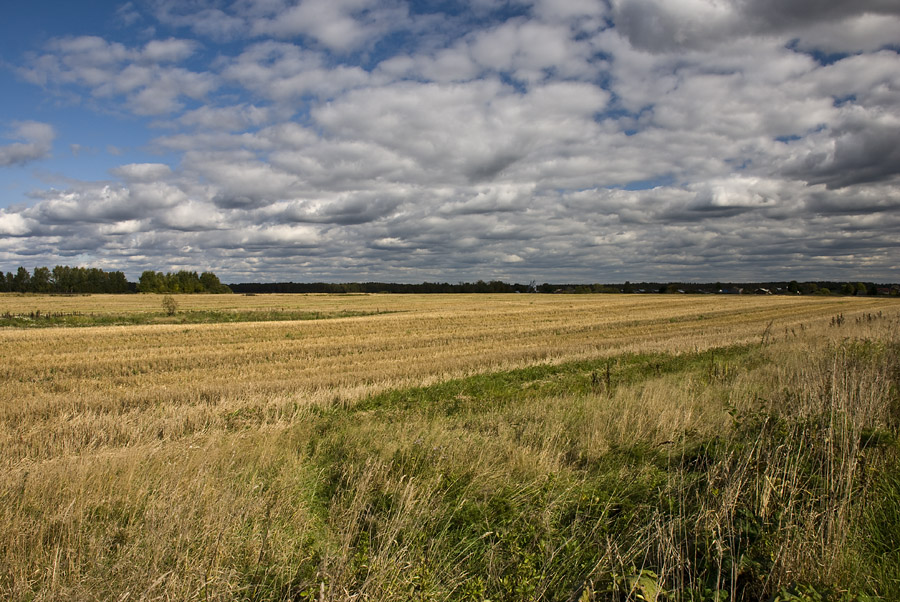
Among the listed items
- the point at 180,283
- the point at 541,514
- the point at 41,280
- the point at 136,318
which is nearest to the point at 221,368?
the point at 541,514

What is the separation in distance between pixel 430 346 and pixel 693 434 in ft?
59.5

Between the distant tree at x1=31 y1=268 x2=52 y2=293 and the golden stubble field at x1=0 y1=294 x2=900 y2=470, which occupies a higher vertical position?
the distant tree at x1=31 y1=268 x2=52 y2=293

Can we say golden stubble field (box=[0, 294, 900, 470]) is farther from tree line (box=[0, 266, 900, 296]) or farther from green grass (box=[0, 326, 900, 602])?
tree line (box=[0, 266, 900, 296])

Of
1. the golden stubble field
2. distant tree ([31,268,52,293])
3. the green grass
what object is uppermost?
distant tree ([31,268,52,293])

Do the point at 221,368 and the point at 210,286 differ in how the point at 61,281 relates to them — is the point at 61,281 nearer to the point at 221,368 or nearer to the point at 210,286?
the point at 210,286

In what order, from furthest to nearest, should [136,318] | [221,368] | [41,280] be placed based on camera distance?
[41,280] < [136,318] < [221,368]

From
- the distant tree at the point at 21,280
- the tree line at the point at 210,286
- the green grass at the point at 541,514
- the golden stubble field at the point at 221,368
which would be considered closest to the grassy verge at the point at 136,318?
the golden stubble field at the point at 221,368

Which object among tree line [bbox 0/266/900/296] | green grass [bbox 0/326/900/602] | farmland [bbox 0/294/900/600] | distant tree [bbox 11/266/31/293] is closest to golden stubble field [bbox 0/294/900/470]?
farmland [bbox 0/294/900/600]

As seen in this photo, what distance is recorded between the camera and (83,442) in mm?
7781

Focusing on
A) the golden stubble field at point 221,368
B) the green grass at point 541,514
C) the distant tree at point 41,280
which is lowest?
the golden stubble field at point 221,368

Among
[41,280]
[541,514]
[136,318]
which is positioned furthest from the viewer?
[41,280]

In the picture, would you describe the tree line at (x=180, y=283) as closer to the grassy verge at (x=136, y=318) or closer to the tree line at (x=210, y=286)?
the tree line at (x=210, y=286)

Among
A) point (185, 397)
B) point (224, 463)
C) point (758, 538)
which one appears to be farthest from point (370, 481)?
point (185, 397)

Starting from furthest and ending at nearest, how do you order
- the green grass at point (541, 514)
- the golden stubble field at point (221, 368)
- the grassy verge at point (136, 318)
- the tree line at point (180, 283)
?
the tree line at point (180, 283) → the grassy verge at point (136, 318) → the golden stubble field at point (221, 368) → the green grass at point (541, 514)
